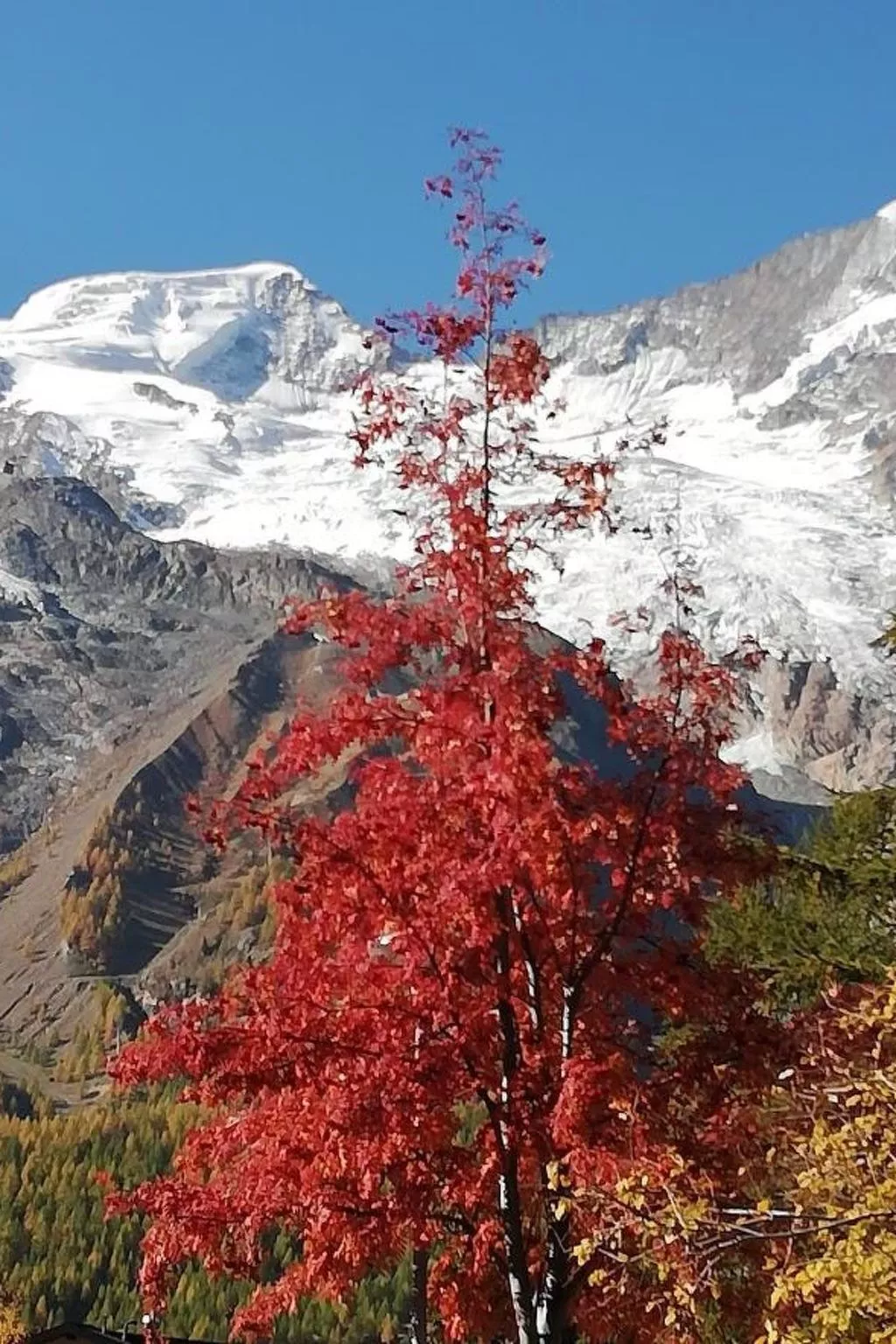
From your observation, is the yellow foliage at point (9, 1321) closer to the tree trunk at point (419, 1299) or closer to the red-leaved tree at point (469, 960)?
the tree trunk at point (419, 1299)

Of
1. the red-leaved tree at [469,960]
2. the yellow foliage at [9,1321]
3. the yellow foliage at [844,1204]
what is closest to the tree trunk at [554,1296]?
the red-leaved tree at [469,960]

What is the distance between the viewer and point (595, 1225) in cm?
855

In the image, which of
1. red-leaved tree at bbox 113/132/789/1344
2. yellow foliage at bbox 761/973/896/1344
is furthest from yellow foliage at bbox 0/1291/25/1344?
yellow foliage at bbox 761/973/896/1344

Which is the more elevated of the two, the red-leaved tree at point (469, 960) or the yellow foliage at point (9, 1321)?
the red-leaved tree at point (469, 960)

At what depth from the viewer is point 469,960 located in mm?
9641

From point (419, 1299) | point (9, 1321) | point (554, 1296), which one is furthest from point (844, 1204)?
point (9, 1321)

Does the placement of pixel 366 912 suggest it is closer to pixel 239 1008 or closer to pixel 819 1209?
pixel 239 1008

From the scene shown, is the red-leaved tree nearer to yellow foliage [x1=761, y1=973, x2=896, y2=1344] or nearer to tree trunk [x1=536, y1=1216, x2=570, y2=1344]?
tree trunk [x1=536, y1=1216, x2=570, y2=1344]

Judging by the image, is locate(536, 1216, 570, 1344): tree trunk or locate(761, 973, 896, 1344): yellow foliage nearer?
locate(761, 973, 896, 1344): yellow foliage

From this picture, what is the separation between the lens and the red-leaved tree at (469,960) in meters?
9.10

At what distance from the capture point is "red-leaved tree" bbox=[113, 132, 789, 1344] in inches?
358

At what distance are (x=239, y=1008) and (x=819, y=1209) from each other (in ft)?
13.6

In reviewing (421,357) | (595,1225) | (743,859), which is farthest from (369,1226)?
(421,357)

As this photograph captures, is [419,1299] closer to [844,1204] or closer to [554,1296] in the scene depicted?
[554,1296]
